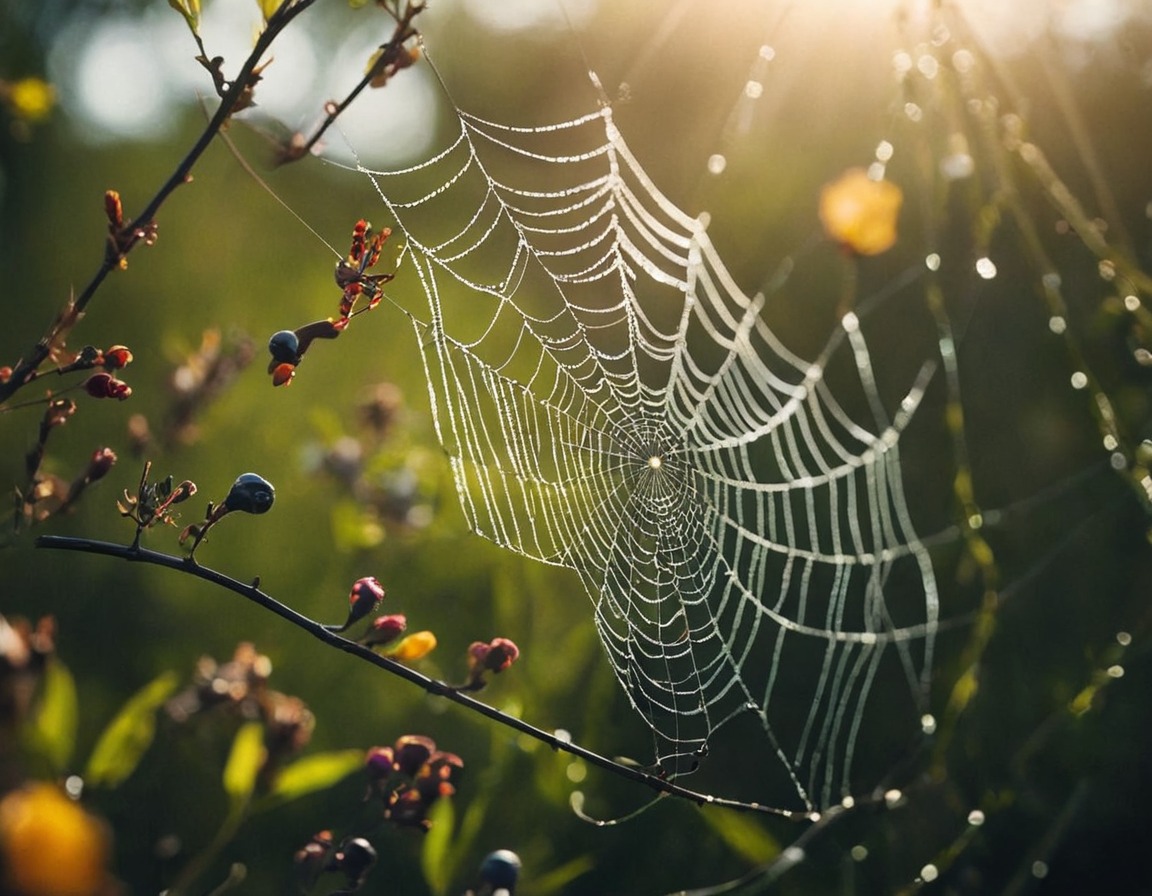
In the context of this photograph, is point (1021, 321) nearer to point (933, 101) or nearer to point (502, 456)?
point (502, 456)

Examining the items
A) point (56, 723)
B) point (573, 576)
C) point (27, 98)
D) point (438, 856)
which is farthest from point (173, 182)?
point (573, 576)

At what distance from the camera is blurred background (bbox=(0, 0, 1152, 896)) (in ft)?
6.81

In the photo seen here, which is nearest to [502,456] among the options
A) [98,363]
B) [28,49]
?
[28,49]

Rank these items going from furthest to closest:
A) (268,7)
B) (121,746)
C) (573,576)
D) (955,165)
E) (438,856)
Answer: (573,576), (955,165), (438,856), (121,746), (268,7)

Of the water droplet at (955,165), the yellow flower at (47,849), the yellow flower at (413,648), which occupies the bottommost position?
the yellow flower at (47,849)

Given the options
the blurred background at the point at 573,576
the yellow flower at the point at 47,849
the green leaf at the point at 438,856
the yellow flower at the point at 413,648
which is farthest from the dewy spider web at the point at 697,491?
the yellow flower at the point at 47,849

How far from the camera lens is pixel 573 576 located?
11.1 feet

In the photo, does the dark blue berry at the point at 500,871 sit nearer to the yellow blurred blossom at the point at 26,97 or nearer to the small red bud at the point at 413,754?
the small red bud at the point at 413,754

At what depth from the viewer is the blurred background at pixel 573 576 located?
81.7 inches

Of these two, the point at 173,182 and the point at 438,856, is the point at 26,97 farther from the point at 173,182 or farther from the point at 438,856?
the point at 438,856

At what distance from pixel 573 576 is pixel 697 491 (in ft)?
1.51

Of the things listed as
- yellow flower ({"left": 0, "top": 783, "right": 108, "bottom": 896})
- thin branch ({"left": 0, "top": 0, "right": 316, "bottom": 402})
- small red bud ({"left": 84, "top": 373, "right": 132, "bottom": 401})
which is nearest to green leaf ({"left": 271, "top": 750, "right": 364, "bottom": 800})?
small red bud ({"left": 84, "top": 373, "right": 132, "bottom": 401})

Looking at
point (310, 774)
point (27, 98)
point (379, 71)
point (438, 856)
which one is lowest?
point (438, 856)

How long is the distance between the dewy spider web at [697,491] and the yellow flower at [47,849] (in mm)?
2186
